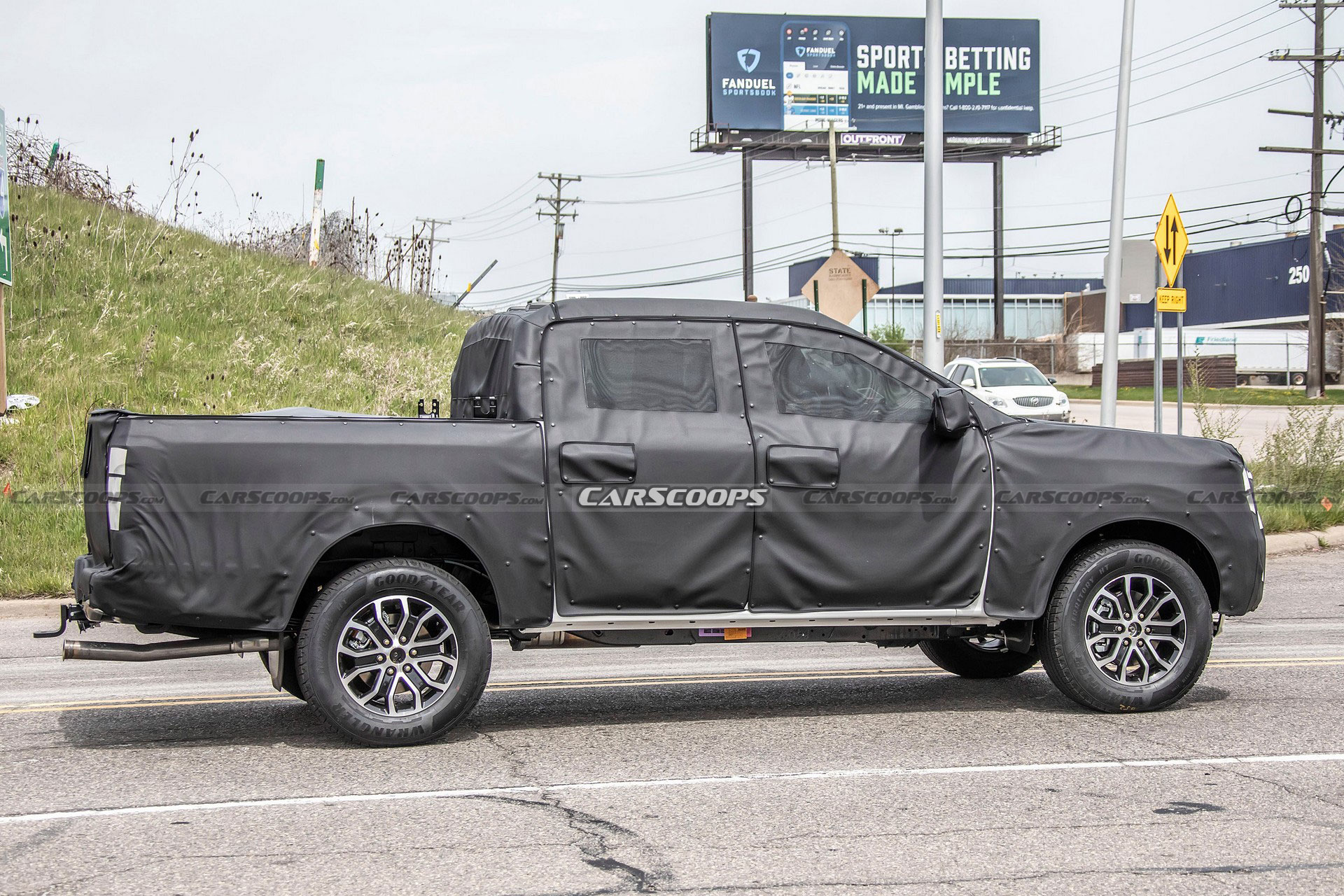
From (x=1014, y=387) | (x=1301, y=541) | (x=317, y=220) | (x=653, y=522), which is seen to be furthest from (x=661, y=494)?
(x=1014, y=387)

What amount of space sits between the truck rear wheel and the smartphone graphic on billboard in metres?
53.4

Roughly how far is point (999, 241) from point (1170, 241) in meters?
52.8

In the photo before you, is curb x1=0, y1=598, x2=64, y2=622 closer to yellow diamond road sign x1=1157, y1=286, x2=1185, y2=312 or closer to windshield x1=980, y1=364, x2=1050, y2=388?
yellow diamond road sign x1=1157, y1=286, x2=1185, y2=312

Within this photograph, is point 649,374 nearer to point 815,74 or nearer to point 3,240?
point 3,240

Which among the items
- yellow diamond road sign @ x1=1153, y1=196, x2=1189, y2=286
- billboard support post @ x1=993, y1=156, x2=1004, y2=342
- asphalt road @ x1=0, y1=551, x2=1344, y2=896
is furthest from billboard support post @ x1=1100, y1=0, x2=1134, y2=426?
billboard support post @ x1=993, y1=156, x2=1004, y2=342

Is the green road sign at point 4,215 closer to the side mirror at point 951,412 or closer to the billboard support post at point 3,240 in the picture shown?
the billboard support post at point 3,240

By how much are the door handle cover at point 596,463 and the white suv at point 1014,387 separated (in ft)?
81.4

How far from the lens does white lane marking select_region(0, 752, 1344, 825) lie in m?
5.25

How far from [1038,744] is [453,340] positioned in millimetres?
17994

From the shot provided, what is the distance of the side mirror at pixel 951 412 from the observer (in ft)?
22.0

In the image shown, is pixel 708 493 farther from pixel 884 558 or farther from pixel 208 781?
pixel 208 781

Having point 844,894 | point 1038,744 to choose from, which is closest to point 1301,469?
point 1038,744

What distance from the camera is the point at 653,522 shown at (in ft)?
21.3

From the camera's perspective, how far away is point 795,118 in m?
59.2
